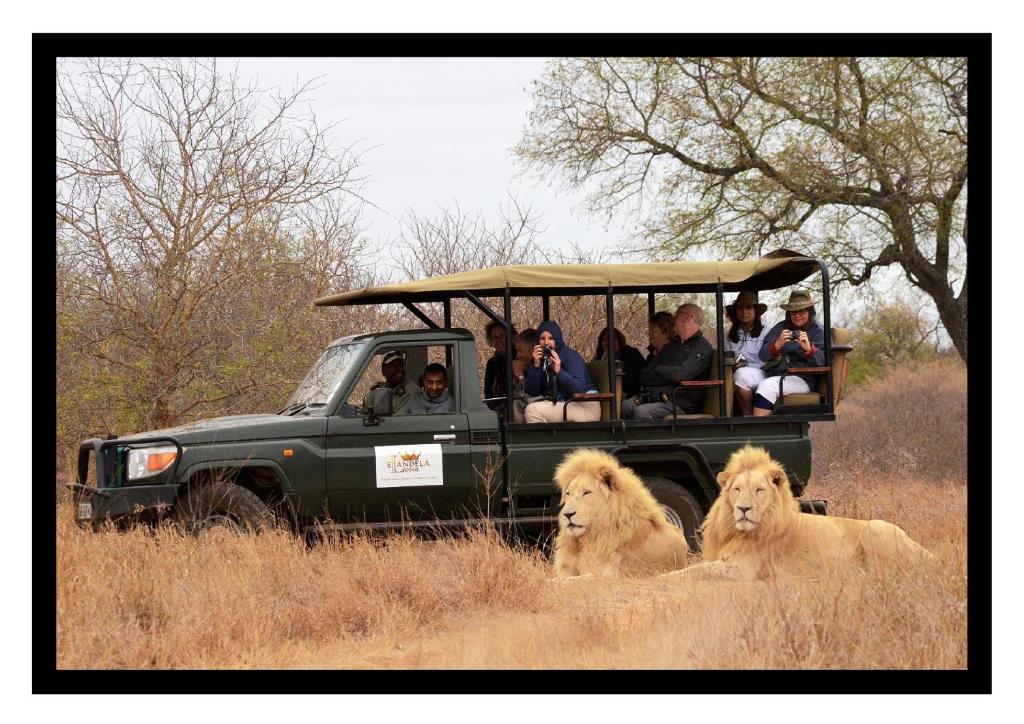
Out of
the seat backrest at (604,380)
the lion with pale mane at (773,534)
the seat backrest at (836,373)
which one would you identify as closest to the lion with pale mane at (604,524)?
the lion with pale mane at (773,534)

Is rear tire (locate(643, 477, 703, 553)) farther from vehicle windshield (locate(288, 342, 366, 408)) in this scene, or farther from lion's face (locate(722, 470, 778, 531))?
vehicle windshield (locate(288, 342, 366, 408))

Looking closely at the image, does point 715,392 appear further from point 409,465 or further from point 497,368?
point 409,465

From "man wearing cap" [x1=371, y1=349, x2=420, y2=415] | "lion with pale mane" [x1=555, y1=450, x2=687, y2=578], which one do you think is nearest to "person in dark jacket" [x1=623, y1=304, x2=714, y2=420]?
"lion with pale mane" [x1=555, y1=450, x2=687, y2=578]

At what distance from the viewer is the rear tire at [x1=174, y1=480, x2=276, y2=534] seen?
27.9 ft

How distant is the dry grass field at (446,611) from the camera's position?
20.8ft

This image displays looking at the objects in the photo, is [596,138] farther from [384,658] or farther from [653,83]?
[384,658]

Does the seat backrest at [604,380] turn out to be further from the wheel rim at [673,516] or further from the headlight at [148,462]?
the headlight at [148,462]

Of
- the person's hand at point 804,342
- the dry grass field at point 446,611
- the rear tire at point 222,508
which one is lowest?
the dry grass field at point 446,611

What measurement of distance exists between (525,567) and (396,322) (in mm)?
8426

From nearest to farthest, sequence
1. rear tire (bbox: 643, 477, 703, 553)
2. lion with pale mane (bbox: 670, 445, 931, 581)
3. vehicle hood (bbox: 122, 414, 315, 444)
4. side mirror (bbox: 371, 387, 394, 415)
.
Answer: lion with pale mane (bbox: 670, 445, 931, 581)
vehicle hood (bbox: 122, 414, 315, 444)
side mirror (bbox: 371, 387, 394, 415)
rear tire (bbox: 643, 477, 703, 553)

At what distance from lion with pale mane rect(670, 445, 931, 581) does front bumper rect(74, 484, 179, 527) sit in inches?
139

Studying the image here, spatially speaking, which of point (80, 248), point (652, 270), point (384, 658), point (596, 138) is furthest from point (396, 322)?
point (384, 658)

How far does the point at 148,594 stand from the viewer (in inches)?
287

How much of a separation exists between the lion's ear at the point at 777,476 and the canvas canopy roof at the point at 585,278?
1623 mm
